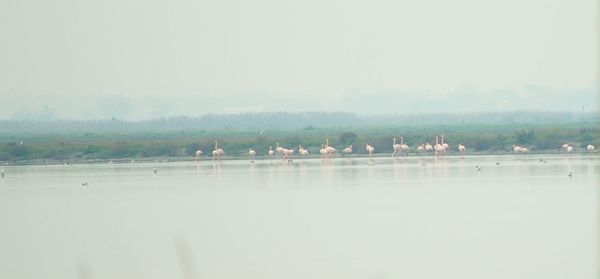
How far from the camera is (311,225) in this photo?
73.5 feet

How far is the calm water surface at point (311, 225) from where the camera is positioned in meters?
17.2

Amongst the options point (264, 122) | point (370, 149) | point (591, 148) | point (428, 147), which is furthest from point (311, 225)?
point (264, 122)

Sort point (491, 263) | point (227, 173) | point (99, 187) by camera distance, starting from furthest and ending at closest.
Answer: point (227, 173) → point (99, 187) → point (491, 263)

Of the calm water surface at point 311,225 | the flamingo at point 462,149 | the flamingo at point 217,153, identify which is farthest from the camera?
the flamingo at point 217,153

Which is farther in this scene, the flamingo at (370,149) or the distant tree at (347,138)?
the distant tree at (347,138)

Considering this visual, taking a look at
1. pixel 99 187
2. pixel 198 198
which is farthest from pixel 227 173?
pixel 198 198

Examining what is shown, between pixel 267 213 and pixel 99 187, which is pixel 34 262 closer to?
pixel 267 213

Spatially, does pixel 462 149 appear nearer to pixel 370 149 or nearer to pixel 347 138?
pixel 370 149

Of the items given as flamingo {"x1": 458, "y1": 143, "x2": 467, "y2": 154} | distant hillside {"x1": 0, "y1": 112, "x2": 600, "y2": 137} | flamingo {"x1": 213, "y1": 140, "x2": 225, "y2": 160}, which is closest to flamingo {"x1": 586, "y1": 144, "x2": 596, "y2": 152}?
flamingo {"x1": 458, "y1": 143, "x2": 467, "y2": 154}

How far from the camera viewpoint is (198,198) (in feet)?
97.6

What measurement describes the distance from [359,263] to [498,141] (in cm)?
4023

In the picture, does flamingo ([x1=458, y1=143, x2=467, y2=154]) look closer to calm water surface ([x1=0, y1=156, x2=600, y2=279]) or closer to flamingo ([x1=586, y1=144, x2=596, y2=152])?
flamingo ([x1=586, y1=144, x2=596, y2=152])

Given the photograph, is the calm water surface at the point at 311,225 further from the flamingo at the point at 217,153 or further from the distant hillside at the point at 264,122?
the distant hillside at the point at 264,122

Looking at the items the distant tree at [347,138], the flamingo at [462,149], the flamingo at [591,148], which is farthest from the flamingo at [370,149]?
the flamingo at [591,148]
